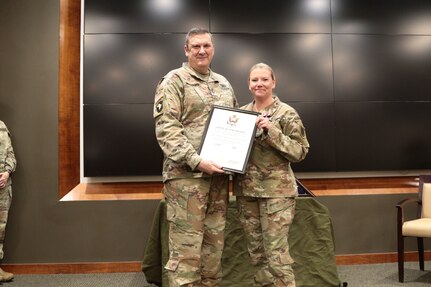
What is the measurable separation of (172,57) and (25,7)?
1398 mm

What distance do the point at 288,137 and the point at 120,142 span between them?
210 centimetres

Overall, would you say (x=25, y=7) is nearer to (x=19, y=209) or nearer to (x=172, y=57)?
(x=172, y=57)

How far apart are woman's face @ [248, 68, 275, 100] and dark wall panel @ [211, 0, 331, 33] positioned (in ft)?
6.31

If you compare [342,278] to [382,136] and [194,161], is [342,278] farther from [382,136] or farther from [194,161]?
[194,161]

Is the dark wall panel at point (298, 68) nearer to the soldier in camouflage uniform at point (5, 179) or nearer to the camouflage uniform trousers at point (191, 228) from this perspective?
the soldier in camouflage uniform at point (5, 179)

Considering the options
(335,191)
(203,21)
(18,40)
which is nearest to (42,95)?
(18,40)

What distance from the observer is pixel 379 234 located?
12.4 ft

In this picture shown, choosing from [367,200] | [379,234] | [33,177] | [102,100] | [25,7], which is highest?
[25,7]

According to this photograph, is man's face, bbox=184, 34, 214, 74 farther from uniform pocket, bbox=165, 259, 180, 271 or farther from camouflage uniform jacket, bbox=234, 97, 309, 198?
uniform pocket, bbox=165, 259, 180, 271

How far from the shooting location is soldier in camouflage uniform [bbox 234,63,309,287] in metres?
2.01

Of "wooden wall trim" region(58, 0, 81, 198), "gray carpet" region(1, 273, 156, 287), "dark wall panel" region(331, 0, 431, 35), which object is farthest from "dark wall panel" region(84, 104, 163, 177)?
"dark wall panel" region(331, 0, 431, 35)

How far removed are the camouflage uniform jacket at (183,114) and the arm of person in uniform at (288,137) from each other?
275 millimetres

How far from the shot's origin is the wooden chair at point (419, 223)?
316 cm

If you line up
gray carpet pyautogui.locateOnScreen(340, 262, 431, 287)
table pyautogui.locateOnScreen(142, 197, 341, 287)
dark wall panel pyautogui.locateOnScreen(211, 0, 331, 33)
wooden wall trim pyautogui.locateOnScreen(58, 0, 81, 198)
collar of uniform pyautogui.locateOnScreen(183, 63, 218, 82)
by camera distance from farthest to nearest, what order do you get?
dark wall panel pyautogui.locateOnScreen(211, 0, 331, 33), wooden wall trim pyautogui.locateOnScreen(58, 0, 81, 198), gray carpet pyautogui.locateOnScreen(340, 262, 431, 287), table pyautogui.locateOnScreen(142, 197, 341, 287), collar of uniform pyautogui.locateOnScreen(183, 63, 218, 82)
